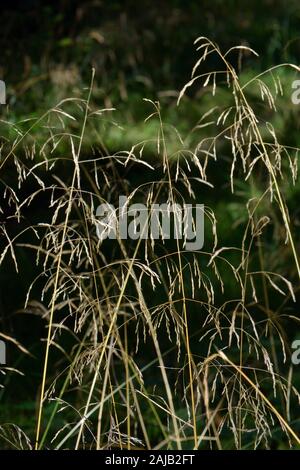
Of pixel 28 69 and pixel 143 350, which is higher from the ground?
pixel 28 69

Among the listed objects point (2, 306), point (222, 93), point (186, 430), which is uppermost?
point (222, 93)

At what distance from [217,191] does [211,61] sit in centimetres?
206

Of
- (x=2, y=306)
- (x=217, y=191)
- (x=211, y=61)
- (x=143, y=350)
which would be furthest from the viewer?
(x=211, y=61)

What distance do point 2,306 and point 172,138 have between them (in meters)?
1.68

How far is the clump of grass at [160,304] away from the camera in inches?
66.8

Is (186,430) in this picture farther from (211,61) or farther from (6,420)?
(211,61)

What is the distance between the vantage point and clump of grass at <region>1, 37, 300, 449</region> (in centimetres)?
170

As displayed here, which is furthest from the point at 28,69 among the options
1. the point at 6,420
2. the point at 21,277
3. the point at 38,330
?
the point at 6,420

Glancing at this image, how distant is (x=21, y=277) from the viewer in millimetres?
3391

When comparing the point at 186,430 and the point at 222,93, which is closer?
the point at 186,430

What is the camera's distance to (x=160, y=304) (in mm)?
2154
